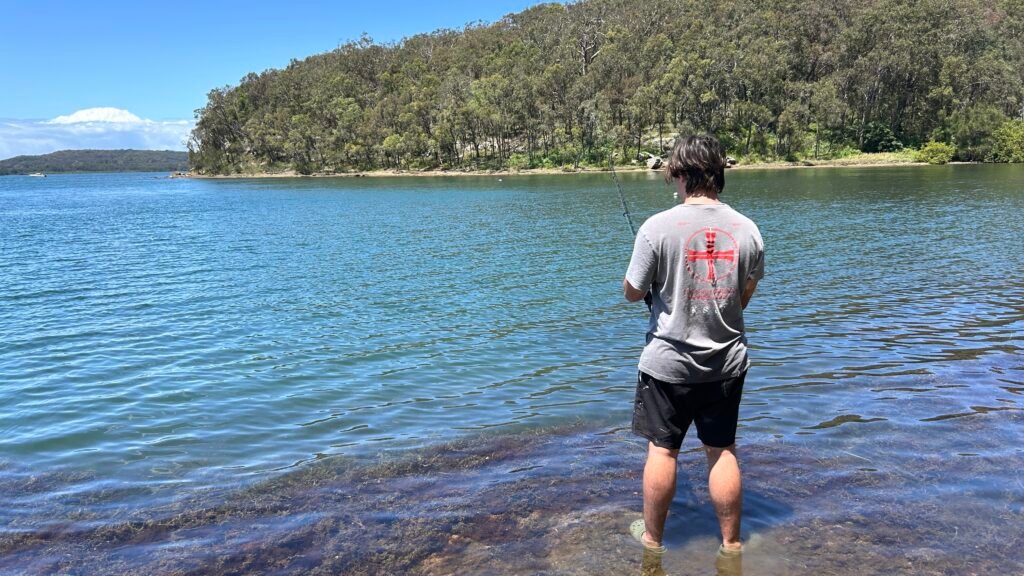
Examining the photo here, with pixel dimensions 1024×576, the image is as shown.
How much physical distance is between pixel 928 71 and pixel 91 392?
4911 inches

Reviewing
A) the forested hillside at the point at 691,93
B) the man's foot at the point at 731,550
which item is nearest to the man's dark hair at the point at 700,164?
the man's foot at the point at 731,550

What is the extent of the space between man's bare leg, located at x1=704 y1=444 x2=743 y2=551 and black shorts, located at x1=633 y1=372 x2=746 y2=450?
82 millimetres

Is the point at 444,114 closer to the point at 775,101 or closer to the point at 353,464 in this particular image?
the point at 775,101

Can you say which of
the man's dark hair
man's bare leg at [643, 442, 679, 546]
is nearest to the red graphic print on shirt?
the man's dark hair

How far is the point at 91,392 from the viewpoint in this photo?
33.8ft

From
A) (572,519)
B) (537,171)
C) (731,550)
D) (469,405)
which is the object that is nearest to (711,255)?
(731,550)

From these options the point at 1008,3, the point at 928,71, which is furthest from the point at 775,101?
the point at 1008,3

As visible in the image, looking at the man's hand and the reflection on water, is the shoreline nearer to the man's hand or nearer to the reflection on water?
the reflection on water

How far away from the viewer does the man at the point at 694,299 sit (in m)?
3.95

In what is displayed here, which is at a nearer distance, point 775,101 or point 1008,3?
point 775,101

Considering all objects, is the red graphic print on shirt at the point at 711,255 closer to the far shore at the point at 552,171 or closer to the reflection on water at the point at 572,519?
the reflection on water at the point at 572,519

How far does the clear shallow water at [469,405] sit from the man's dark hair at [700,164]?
2.69m

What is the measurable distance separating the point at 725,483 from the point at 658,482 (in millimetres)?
460

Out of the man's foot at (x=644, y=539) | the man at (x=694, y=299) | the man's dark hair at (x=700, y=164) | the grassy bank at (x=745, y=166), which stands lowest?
the man's foot at (x=644, y=539)
